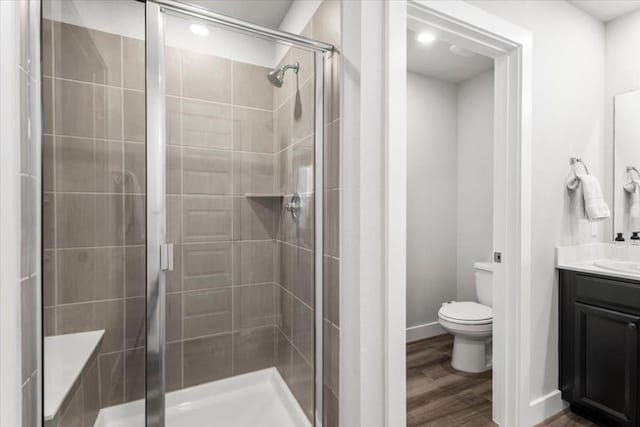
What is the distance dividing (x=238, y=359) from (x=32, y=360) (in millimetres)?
783

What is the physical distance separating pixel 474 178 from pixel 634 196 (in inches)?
46.7

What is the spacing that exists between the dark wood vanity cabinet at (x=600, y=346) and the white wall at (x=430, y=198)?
1262 mm

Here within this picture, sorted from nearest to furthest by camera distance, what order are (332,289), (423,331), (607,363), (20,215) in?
1. (20,215)
2. (332,289)
3. (607,363)
4. (423,331)

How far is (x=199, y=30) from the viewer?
1231 mm

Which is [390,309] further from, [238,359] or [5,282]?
[5,282]

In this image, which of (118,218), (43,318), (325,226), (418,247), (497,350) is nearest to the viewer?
(43,318)

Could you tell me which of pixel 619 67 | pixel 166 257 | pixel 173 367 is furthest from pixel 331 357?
pixel 619 67

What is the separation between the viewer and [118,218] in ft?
4.16

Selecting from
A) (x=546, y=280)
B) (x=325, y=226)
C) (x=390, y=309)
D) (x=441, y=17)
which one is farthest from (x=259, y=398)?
(x=441, y=17)

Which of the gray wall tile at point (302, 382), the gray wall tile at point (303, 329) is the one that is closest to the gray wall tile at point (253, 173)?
the gray wall tile at point (303, 329)

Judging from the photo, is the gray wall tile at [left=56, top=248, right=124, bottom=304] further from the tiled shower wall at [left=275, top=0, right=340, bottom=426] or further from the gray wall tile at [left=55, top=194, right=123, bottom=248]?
the tiled shower wall at [left=275, top=0, right=340, bottom=426]

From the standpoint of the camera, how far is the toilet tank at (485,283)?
2.67 meters

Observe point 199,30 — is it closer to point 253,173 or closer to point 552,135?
point 253,173

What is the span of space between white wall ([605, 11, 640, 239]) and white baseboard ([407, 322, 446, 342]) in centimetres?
168
